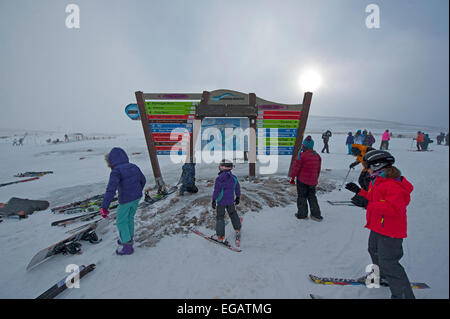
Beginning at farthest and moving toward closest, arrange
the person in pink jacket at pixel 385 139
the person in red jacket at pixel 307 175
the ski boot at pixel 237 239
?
the person in pink jacket at pixel 385 139 → the person in red jacket at pixel 307 175 → the ski boot at pixel 237 239

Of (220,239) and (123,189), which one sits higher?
(123,189)

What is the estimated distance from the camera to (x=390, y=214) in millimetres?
2143

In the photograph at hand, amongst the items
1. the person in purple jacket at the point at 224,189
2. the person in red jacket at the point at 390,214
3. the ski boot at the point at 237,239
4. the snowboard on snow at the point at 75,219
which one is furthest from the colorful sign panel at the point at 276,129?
Result: the snowboard on snow at the point at 75,219

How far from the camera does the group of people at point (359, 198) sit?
2.17 meters

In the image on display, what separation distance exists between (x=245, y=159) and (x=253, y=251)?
9424 millimetres

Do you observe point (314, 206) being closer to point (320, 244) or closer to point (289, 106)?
point (320, 244)

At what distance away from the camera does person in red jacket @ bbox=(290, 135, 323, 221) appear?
14.5 ft

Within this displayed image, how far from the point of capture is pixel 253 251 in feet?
11.7

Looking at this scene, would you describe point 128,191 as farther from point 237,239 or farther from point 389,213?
point 389,213

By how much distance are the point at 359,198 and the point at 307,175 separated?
1772 millimetres

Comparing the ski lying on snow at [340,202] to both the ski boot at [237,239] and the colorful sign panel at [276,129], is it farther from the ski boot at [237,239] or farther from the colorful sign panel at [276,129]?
the ski boot at [237,239]

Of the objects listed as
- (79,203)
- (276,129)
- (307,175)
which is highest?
(276,129)

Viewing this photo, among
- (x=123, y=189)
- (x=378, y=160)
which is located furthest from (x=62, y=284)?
(x=378, y=160)
